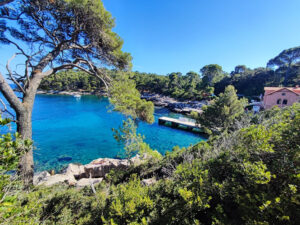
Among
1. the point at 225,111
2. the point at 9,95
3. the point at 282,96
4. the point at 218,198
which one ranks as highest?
the point at 282,96

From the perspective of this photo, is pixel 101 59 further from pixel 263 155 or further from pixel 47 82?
pixel 263 155

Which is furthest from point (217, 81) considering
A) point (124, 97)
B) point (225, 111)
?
point (124, 97)

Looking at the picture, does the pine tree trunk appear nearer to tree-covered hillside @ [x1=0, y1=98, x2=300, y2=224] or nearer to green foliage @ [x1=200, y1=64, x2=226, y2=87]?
tree-covered hillside @ [x1=0, y1=98, x2=300, y2=224]

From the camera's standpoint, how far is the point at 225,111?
12.1 metres

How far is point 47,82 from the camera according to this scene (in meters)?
5.09

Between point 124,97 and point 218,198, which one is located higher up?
point 124,97

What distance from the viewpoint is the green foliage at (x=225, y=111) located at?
1237cm

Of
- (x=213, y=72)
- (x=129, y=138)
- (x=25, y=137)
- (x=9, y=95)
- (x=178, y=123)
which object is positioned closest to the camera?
(x=9, y=95)

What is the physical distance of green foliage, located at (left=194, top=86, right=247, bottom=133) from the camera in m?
12.4

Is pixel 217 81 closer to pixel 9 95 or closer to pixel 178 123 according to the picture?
pixel 178 123

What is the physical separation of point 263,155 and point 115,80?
544 cm

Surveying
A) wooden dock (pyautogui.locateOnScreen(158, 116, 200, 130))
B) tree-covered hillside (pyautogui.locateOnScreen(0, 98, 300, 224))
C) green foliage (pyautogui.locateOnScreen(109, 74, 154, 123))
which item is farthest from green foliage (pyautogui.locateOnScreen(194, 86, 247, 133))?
tree-covered hillside (pyautogui.locateOnScreen(0, 98, 300, 224))

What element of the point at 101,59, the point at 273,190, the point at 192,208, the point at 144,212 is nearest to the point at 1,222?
the point at 144,212

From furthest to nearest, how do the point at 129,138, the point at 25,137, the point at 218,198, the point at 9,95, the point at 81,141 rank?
1. the point at 81,141
2. the point at 129,138
3. the point at 25,137
4. the point at 9,95
5. the point at 218,198
